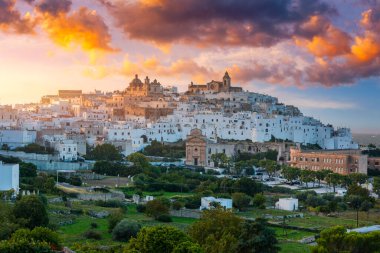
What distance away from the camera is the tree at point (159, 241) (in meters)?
17.2

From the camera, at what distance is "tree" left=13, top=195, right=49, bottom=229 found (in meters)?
23.3

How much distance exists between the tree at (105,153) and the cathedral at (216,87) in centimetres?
3081

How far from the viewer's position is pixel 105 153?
50.7m

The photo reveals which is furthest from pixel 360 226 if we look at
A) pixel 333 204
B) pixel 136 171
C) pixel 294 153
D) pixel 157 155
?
pixel 157 155

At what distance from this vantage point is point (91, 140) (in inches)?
2215

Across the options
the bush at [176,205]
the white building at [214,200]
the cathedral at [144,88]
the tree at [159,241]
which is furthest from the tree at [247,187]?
the cathedral at [144,88]

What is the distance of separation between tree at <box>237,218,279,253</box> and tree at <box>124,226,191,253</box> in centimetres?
335

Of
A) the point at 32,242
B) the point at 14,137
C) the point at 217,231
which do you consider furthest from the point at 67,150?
the point at 32,242

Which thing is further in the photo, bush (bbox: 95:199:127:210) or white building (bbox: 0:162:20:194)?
white building (bbox: 0:162:20:194)

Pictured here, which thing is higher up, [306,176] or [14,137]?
[14,137]

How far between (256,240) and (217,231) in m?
1.16

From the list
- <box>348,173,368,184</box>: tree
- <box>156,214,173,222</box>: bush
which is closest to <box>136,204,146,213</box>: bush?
<box>156,214,173,222</box>: bush

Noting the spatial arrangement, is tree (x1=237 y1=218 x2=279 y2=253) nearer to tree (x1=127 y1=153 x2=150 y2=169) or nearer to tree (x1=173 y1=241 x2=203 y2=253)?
tree (x1=173 y1=241 x2=203 y2=253)

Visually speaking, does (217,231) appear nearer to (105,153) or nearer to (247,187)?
(247,187)
